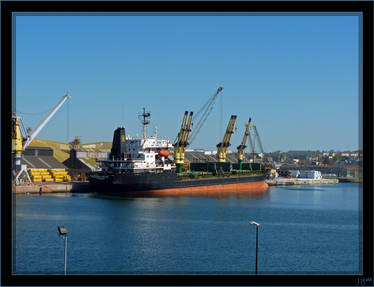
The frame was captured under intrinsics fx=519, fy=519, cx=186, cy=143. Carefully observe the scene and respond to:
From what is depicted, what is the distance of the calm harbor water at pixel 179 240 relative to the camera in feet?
55.1

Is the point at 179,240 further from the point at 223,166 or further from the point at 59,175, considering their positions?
the point at 223,166

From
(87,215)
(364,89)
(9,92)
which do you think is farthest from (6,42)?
(87,215)

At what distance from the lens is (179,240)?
21391 mm

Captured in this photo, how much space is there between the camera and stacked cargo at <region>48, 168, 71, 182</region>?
5572 cm

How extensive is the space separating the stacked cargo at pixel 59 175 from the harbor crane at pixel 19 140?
574cm

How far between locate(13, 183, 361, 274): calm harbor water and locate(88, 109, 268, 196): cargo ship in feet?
31.6

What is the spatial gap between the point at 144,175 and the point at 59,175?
16.0m

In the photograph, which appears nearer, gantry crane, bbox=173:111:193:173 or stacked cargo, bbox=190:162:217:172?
gantry crane, bbox=173:111:193:173

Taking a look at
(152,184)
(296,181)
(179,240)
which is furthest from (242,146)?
(179,240)

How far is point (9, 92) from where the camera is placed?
7.96 m

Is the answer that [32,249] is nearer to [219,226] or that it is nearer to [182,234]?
[182,234]

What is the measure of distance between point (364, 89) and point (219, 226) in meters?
18.3

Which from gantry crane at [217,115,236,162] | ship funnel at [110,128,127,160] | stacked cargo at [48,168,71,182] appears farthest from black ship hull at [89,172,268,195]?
gantry crane at [217,115,236,162]

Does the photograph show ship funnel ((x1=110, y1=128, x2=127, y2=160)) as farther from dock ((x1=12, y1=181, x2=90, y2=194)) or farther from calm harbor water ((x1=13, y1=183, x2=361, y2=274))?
calm harbor water ((x1=13, y1=183, x2=361, y2=274))
